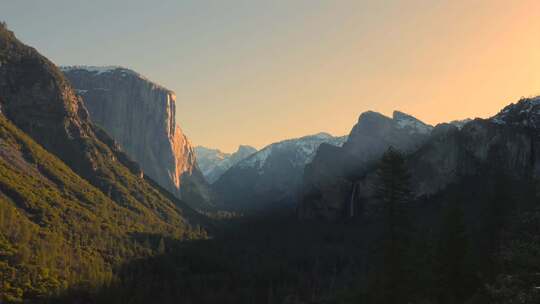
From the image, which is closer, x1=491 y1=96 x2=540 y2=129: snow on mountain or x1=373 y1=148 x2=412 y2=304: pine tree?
x1=373 y1=148 x2=412 y2=304: pine tree

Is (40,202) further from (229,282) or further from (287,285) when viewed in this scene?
(287,285)

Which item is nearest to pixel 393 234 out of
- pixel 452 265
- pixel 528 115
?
pixel 452 265

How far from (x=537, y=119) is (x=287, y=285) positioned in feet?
367

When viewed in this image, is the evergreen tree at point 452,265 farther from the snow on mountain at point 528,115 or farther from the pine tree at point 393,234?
the snow on mountain at point 528,115

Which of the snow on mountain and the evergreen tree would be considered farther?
the snow on mountain

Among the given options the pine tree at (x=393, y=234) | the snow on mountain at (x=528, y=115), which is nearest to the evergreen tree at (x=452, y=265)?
the pine tree at (x=393, y=234)

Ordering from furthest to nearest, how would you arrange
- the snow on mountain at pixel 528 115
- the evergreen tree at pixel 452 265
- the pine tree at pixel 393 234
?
the snow on mountain at pixel 528 115 < the pine tree at pixel 393 234 < the evergreen tree at pixel 452 265

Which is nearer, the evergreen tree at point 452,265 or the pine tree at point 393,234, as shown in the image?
the evergreen tree at point 452,265

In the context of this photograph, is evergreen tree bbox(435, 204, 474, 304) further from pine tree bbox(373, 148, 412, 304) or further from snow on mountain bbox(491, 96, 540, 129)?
snow on mountain bbox(491, 96, 540, 129)

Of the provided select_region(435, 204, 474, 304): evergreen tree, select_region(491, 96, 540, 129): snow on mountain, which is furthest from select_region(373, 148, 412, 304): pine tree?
select_region(491, 96, 540, 129): snow on mountain

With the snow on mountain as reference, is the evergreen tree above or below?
below

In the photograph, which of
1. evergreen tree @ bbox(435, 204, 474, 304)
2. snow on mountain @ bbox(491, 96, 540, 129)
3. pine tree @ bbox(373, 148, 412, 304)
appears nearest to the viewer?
evergreen tree @ bbox(435, 204, 474, 304)

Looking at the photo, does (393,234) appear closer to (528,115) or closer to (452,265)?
(452,265)

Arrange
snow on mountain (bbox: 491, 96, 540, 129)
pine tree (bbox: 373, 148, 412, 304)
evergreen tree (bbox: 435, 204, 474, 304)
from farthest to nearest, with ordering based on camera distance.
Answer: snow on mountain (bbox: 491, 96, 540, 129) < pine tree (bbox: 373, 148, 412, 304) < evergreen tree (bbox: 435, 204, 474, 304)
